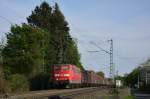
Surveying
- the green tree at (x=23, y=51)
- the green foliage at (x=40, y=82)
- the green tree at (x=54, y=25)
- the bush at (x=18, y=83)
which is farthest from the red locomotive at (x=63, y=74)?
the green tree at (x=54, y=25)

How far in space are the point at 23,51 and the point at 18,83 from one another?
9051mm

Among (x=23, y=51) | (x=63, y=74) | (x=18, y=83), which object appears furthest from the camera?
(x=23, y=51)

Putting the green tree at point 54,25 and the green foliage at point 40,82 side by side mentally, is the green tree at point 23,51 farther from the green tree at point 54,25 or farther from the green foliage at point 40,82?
the green tree at point 54,25

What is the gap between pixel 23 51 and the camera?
6875 centimetres

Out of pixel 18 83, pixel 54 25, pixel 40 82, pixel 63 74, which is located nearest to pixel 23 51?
pixel 40 82

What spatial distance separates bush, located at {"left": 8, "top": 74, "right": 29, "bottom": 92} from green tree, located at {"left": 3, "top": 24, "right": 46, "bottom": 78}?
86.2 inches

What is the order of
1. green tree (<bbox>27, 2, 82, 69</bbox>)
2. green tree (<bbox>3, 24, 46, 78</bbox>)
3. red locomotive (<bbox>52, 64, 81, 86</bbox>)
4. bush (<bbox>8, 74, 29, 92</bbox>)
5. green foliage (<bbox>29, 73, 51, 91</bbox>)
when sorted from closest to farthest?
bush (<bbox>8, 74, 29, 92</bbox>)
red locomotive (<bbox>52, 64, 81, 86</bbox>)
green tree (<bbox>3, 24, 46, 78</bbox>)
green foliage (<bbox>29, 73, 51, 91</bbox>)
green tree (<bbox>27, 2, 82, 69</bbox>)

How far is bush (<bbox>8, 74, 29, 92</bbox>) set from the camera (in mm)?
59606

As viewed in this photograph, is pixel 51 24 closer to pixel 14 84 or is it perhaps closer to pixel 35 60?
pixel 35 60

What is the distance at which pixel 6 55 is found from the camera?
6981 centimetres

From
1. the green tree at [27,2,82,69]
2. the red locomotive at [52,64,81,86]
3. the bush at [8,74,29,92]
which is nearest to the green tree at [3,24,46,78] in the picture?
the bush at [8,74,29,92]

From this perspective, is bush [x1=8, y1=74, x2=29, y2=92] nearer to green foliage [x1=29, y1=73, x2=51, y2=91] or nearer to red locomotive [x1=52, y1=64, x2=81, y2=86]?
red locomotive [x1=52, y1=64, x2=81, y2=86]

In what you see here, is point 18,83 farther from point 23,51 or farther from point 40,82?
point 40,82

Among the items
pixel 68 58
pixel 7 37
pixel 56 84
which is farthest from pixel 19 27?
pixel 68 58
